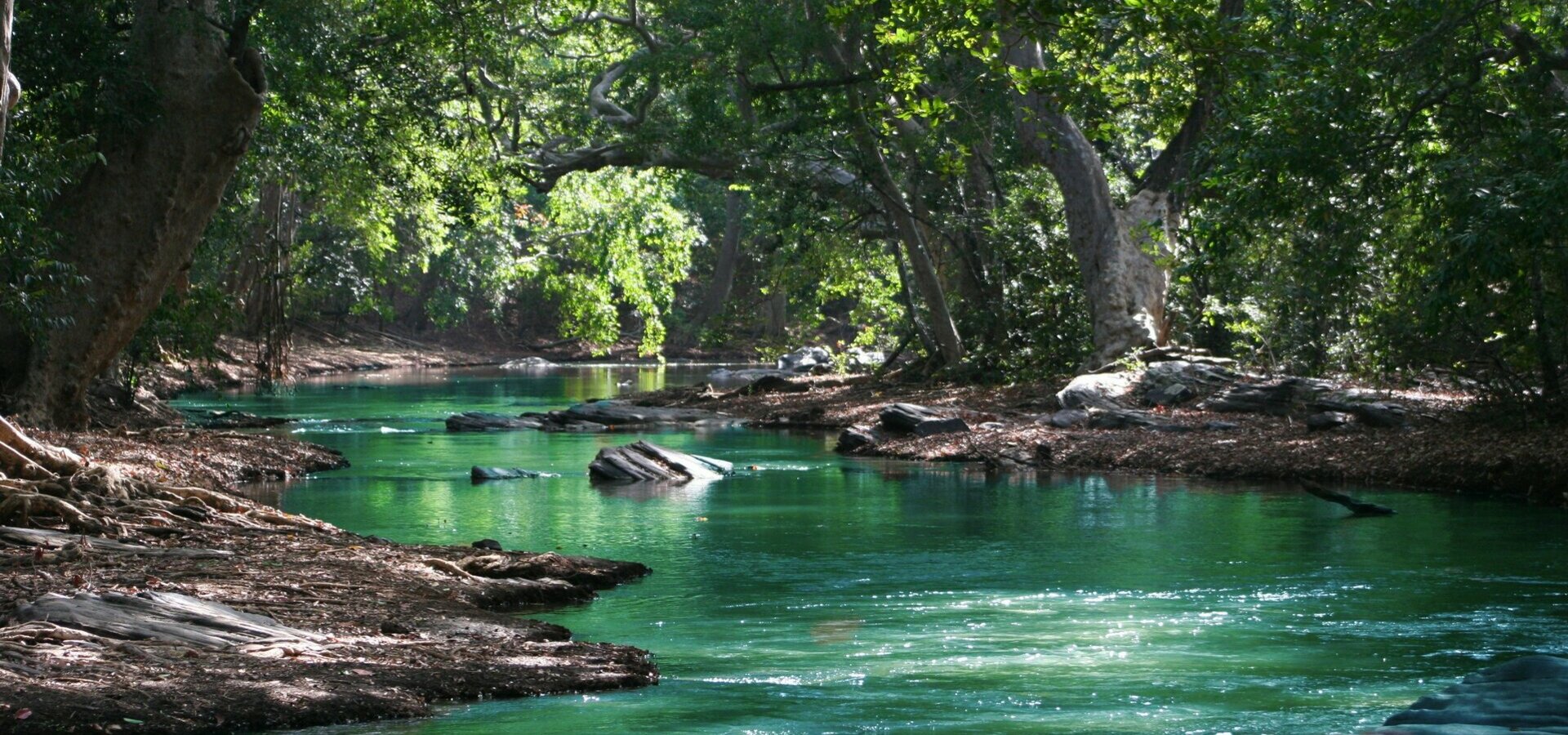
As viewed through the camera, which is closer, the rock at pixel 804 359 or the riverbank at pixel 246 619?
the riverbank at pixel 246 619

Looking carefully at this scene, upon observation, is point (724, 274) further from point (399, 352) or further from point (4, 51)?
point (4, 51)

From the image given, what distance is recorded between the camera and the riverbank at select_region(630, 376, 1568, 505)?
17047 mm

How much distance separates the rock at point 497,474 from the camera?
772 inches

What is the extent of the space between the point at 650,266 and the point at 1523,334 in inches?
1054

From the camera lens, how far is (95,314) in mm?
16828

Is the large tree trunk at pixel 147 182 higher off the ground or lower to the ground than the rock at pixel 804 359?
higher

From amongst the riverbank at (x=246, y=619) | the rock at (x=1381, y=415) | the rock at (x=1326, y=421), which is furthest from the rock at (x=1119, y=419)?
the riverbank at (x=246, y=619)

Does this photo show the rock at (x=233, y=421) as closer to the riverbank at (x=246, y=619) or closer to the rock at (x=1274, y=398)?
the riverbank at (x=246, y=619)

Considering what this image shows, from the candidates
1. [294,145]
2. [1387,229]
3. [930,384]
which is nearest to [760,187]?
[930,384]

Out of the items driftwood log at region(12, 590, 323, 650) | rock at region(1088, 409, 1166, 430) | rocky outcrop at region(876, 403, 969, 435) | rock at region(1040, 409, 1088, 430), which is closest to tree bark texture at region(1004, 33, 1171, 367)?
rock at region(1040, 409, 1088, 430)

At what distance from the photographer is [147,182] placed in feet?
55.0

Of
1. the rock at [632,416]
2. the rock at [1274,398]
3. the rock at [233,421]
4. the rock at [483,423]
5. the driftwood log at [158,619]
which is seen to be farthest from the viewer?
the rock at [632,416]

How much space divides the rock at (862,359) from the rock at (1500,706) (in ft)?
104

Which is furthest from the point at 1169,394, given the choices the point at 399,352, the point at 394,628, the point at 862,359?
the point at 399,352
